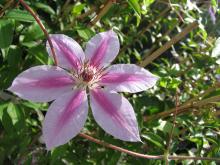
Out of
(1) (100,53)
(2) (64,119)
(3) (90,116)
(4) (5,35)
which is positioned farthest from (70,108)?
(3) (90,116)

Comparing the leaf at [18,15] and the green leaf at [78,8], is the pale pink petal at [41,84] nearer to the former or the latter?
the leaf at [18,15]

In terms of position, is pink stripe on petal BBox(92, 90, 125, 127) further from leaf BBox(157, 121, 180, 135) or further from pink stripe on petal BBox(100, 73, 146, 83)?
leaf BBox(157, 121, 180, 135)

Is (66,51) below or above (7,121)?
above

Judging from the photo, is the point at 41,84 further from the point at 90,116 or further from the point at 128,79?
the point at 90,116

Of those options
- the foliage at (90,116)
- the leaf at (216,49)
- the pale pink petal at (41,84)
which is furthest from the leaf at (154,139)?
the pale pink petal at (41,84)

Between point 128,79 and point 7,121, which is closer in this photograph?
point 128,79

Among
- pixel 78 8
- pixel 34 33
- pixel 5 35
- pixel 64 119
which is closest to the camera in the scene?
pixel 64 119

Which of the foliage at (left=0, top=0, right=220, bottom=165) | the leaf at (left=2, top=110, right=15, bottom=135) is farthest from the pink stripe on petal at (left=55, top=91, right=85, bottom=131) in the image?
the leaf at (left=2, top=110, right=15, bottom=135)
